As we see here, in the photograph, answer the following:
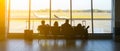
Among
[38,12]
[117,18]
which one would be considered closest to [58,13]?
[38,12]

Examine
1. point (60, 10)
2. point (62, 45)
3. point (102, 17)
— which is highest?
point (60, 10)

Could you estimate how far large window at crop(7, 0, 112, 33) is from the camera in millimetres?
13812

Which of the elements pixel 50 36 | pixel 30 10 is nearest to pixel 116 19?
pixel 50 36

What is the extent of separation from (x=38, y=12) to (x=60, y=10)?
1.21m

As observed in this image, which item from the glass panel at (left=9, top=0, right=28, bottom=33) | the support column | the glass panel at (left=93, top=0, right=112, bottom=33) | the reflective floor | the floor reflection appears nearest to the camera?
the reflective floor

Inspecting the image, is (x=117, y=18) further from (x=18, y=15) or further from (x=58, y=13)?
(x=18, y=15)

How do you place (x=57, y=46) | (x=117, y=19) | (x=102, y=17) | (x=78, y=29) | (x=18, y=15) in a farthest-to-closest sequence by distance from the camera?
(x=18, y=15) < (x=102, y=17) < (x=78, y=29) < (x=117, y=19) < (x=57, y=46)

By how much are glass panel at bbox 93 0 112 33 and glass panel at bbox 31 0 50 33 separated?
257 cm

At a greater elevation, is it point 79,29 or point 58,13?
point 58,13

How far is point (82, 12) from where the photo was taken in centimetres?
1406

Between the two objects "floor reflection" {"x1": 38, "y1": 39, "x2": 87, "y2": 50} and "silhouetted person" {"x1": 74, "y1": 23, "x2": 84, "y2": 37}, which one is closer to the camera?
"floor reflection" {"x1": 38, "y1": 39, "x2": 87, "y2": 50}

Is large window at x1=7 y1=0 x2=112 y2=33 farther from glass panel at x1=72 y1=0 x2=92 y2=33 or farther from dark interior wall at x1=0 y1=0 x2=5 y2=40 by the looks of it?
dark interior wall at x1=0 y1=0 x2=5 y2=40

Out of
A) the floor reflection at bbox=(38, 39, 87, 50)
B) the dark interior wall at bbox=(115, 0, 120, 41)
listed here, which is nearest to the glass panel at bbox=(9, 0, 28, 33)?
the floor reflection at bbox=(38, 39, 87, 50)

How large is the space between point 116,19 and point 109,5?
1390 mm
